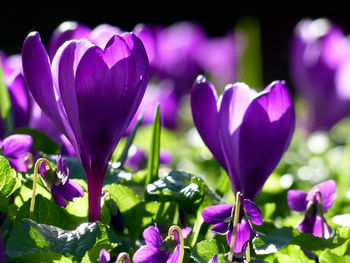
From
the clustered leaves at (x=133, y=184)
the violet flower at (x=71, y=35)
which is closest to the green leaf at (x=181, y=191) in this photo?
the clustered leaves at (x=133, y=184)

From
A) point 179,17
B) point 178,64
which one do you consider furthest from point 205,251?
point 179,17

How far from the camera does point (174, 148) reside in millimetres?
1517

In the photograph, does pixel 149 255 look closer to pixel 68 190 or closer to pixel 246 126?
pixel 68 190

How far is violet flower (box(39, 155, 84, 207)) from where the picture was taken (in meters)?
0.61

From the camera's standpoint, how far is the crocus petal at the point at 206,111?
0.71m

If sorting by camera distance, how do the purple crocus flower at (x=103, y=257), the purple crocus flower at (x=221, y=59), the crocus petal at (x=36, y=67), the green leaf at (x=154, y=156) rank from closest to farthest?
1. the purple crocus flower at (x=103, y=257)
2. the crocus petal at (x=36, y=67)
3. the green leaf at (x=154, y=156)
4. the purple crocus flower at (x=221, y=59)

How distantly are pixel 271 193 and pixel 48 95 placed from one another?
0.50 meters

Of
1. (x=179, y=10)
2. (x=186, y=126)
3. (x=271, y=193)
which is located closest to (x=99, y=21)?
(x=179, y=10)

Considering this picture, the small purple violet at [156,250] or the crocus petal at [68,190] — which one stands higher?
the crocus petal at [68,190]

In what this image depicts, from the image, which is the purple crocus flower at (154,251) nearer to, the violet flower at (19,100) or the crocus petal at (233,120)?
the crocus petal at (233,120)

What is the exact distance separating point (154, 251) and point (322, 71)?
1.25 m

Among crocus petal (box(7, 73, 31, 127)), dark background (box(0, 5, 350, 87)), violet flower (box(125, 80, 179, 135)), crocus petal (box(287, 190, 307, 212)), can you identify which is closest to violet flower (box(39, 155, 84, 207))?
crocus petal (box(287, 190, 307, 212))

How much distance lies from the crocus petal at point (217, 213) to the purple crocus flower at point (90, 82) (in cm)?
12

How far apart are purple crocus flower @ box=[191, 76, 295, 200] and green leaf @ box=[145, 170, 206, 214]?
0.17 ft
